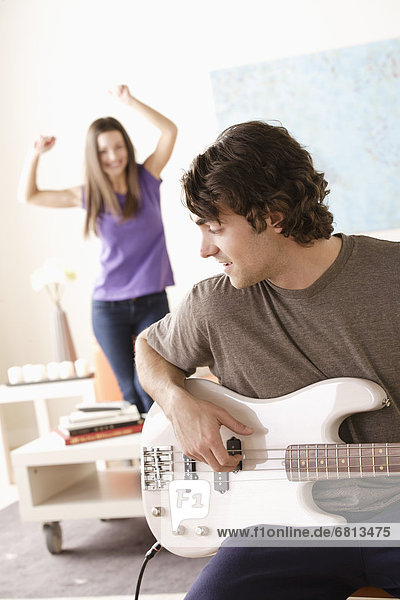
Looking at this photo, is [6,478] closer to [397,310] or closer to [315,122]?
[315,122]

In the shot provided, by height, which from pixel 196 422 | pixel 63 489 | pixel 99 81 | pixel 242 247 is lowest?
pixel 63 489

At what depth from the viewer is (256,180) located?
1257mm

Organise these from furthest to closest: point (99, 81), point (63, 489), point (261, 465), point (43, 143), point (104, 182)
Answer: point (99, 81) → point (43, 143) → point (104, 182) → point (63, 489) → point (261, 465)

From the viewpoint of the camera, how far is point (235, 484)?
131 centimetres

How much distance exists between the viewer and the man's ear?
1.29 m

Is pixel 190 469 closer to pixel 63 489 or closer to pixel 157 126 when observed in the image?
pixel 63 489

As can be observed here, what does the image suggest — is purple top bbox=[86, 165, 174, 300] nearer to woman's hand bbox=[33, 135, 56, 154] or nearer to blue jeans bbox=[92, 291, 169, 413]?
blue jeans bbox=[92, 291, 169, 413]

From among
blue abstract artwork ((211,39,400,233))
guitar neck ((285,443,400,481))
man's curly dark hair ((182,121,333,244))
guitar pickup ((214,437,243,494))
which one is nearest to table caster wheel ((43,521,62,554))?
guitar pickup ((214,437,243,494))

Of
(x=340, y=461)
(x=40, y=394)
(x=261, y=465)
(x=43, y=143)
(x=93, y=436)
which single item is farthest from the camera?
(x=40, y=394)

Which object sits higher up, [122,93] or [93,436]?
[122,93]

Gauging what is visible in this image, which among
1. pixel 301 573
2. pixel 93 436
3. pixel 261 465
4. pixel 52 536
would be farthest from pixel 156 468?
pixel 52 536

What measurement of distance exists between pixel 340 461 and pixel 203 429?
0.25 m

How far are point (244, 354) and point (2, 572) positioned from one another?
154cm

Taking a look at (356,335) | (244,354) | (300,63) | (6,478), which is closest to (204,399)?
(244,354)
